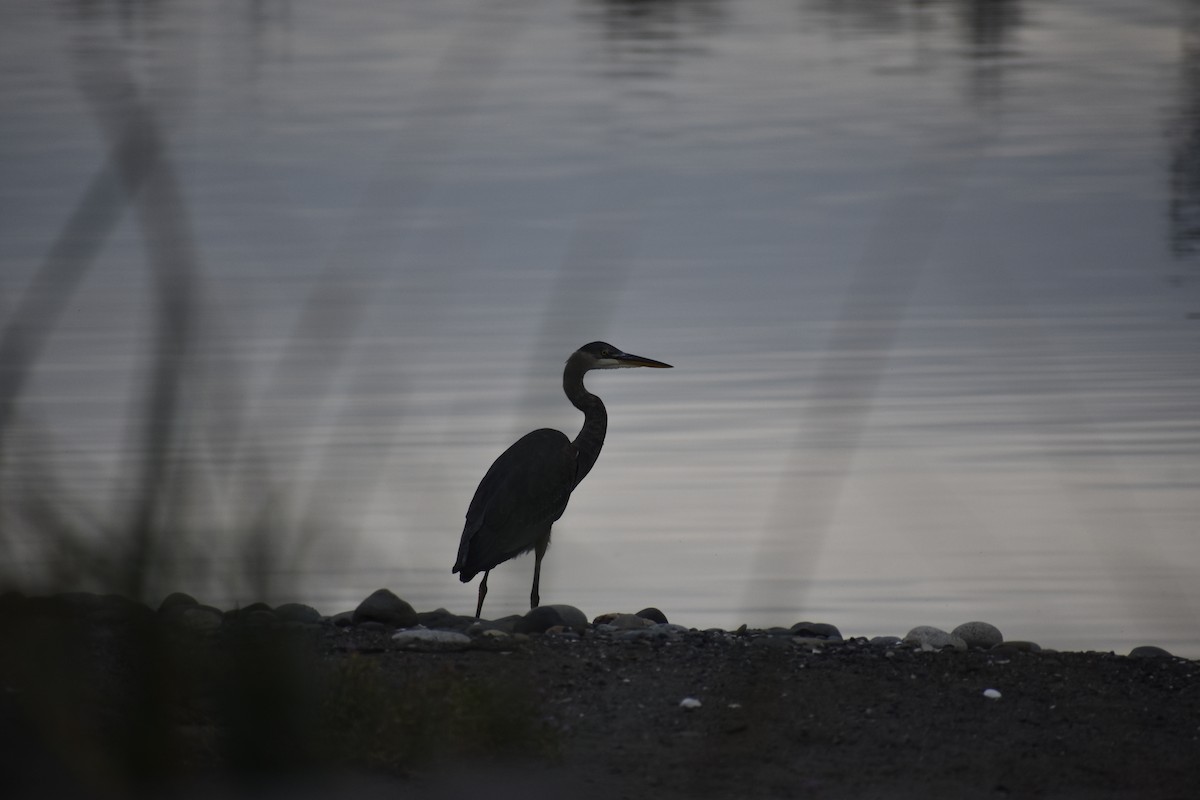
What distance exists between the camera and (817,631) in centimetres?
595

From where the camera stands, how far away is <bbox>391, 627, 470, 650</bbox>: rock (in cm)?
536

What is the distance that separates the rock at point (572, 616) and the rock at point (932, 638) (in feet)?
3.91

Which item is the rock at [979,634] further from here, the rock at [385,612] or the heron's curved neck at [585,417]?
the heron's curved neck at [585,417]

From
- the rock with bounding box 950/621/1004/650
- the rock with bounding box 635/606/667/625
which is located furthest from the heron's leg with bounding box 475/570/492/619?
the rock with bounding box 950/621/1004/650

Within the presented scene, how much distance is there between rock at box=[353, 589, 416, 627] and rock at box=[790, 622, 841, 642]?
1453 millimetres

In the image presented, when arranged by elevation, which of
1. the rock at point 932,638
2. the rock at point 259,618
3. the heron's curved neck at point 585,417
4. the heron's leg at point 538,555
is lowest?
the heron's leg at point 538,555

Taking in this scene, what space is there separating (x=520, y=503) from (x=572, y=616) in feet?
4.36

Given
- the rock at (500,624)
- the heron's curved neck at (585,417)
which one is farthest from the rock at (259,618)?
the heron's curved neck at (585,417)

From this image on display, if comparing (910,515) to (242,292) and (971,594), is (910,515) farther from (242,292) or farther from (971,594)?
(242,292)

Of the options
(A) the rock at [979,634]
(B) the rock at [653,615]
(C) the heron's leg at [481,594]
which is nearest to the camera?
(A) the rock at [979,634]

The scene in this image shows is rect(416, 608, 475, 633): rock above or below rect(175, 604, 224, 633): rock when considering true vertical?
below

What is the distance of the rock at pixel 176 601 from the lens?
2748 mm

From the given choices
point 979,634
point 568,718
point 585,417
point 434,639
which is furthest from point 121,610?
point 585,417

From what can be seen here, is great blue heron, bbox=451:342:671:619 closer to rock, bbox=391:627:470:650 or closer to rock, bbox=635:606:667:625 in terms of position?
rock, bbox=635:606:667:625
